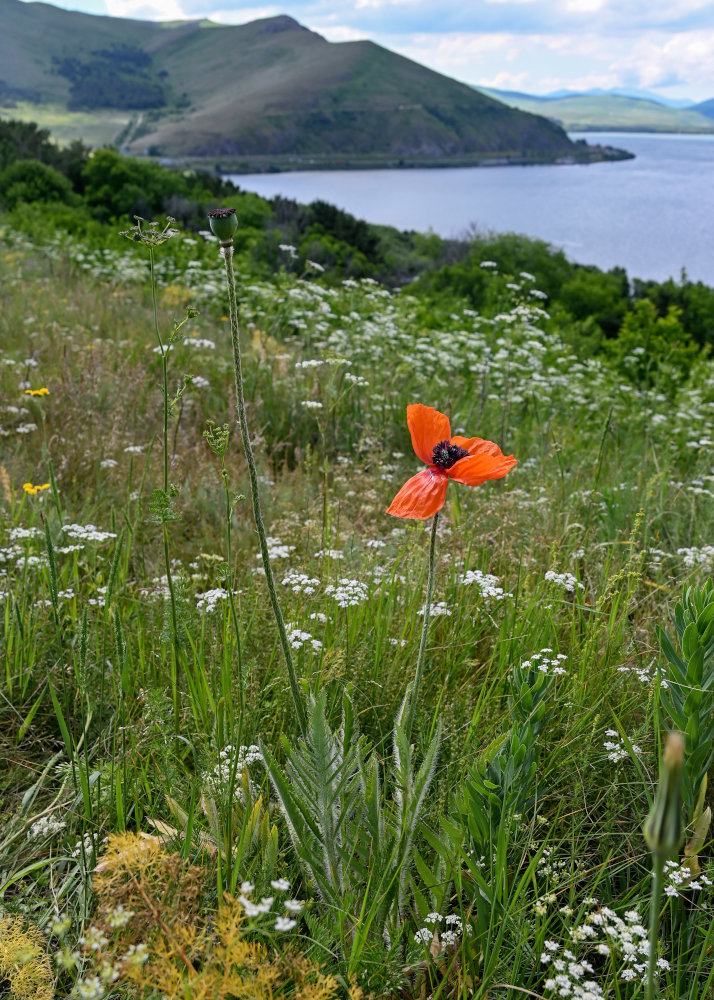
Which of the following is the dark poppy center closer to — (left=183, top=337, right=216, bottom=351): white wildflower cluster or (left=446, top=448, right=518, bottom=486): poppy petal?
(left=446, top=448, right=518, bottom=486): poppy petal

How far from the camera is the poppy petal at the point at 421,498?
1.23 m

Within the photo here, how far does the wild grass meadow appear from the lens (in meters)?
1.17

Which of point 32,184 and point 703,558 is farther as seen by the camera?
point 32,184

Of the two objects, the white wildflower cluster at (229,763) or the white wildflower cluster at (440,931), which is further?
the white wildflower cluster at (229,763)

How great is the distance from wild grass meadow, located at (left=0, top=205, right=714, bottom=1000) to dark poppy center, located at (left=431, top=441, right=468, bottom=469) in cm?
15

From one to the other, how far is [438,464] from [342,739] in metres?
0.55

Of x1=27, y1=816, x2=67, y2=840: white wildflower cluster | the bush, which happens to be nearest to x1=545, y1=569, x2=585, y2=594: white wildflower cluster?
x1=27, y1=816, x2=67, y2=840: white wildflower cluster

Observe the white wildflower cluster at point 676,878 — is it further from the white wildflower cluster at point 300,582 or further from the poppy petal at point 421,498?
the white wildflower cluster at point 300,582

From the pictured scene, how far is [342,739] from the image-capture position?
135 cm

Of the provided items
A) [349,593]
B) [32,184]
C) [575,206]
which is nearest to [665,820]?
[349,593]

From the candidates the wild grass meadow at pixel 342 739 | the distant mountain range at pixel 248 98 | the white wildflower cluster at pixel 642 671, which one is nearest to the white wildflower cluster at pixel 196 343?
the wild grass meadow at pixel 342 739

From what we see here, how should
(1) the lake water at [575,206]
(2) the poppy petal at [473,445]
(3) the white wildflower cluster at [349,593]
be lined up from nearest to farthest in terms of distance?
(2) the poppy petal at [473,445], (3) the white wildflower cluster at [349,593], (1) the lake water at [575,206]

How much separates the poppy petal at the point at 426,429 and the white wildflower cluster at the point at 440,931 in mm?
816

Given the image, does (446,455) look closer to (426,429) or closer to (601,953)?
(426,429)
